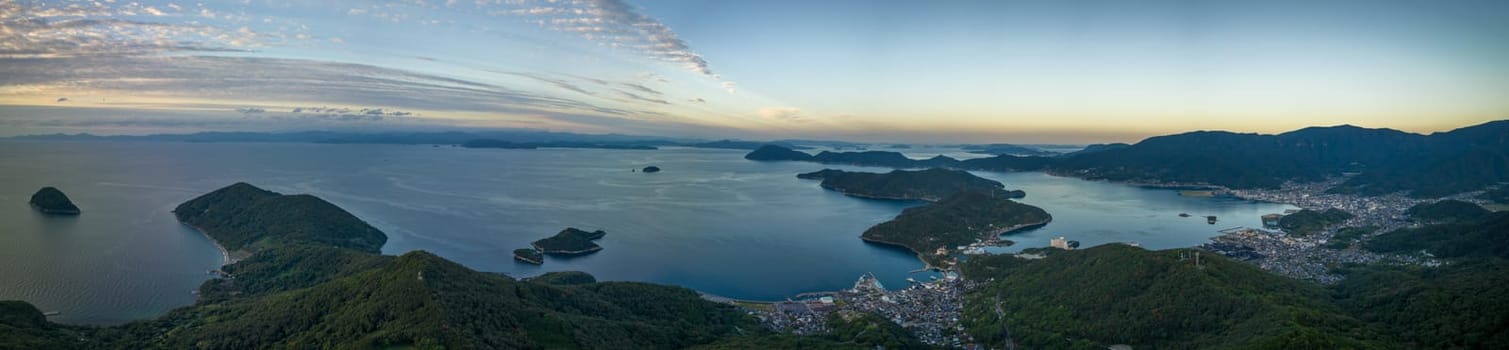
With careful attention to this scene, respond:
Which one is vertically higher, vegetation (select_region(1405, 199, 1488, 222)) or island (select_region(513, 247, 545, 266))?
vegetation (select_region(1405, 199, 1488, 222))

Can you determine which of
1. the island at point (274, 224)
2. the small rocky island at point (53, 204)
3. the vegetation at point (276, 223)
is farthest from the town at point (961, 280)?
the small rocky island at point (53, 204)

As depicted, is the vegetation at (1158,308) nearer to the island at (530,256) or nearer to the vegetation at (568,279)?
the vegetation at (568,279)

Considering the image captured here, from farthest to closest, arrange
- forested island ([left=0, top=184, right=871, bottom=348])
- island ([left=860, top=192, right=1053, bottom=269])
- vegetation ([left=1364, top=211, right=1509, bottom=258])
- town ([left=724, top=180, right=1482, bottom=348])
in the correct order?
island ([left=860, top=192, right=1053, bottom=269]) < vegetation ([left=1364, top=211, right=1509, bottom=258]) < town ([left=724, top=180, right=1482, bottom=348]) < forested island ([left=0, top=184, right=871, bottom=348])

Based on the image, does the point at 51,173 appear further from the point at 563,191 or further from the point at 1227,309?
the point at 1227,309

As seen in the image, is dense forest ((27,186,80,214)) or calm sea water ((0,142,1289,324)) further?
dense forest ((27,186,80,214))

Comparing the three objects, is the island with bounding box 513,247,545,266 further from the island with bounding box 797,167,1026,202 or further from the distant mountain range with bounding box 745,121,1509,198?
the distant mountain range with bounding box 745,121,1509,198

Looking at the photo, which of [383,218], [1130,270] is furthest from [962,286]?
[383,218]

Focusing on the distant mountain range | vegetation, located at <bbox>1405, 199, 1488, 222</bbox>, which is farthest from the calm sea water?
the distant mountain range
